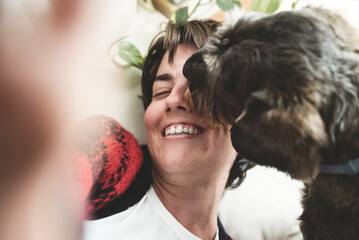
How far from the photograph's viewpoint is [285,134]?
0.77m

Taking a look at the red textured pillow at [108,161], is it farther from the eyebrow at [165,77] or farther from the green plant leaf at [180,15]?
the green plant leaf at [180,15]

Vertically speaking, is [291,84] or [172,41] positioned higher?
[291,84]

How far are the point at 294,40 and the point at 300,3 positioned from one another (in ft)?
4.07

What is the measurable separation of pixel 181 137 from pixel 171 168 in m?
0.15

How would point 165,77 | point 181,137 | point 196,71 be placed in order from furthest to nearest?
1. point 165,77
2. point 181,137
3. point 196,71

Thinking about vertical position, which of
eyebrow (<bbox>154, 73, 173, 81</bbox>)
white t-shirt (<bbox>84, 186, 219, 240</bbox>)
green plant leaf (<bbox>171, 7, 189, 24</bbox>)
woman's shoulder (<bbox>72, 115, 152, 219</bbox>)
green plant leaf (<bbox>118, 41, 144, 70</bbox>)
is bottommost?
white t-shirt (<bbox>84, 186, 219, 240</bbox>)

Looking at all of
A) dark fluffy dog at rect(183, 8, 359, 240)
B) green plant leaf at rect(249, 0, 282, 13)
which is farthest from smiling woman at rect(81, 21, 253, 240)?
dark fluffy dog at rect(183, 8, 359, 240)

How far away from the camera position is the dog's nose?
1008 millimetres

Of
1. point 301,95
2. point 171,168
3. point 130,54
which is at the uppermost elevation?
point 301,95

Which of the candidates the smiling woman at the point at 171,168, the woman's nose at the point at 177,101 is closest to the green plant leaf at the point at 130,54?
the smiling woman at the point at 171,168

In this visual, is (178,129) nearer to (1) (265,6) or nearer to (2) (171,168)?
(2) (171,168)

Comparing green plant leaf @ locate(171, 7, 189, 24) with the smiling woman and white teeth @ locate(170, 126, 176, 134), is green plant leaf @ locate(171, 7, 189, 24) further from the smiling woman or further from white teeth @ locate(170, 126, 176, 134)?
white teeth @ locate(170, 126, 176, 134)

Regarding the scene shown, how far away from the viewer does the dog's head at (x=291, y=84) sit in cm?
77

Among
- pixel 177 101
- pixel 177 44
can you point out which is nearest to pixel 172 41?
pixel 177 44
